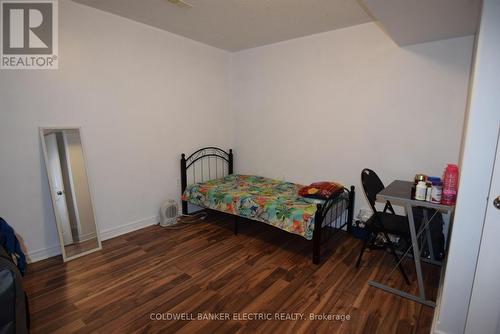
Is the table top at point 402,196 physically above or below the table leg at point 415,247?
above

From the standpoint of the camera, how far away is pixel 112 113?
9.64ft

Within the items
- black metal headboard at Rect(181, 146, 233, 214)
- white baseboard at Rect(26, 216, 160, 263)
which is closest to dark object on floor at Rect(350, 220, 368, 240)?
black metal headboard at Rect(181, 146, 233, 214)

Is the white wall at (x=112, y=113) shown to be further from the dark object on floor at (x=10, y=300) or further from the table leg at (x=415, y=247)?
the table leg at (x=415, y=247)

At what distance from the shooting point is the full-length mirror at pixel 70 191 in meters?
2.55

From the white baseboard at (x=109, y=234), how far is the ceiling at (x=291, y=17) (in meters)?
2.44

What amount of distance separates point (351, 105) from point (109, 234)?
3.28 meters

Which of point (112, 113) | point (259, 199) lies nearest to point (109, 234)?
point (112, 113)

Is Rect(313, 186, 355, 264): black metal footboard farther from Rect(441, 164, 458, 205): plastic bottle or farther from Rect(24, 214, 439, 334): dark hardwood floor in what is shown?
Rect(441, 164, 458, 205): plastic bottle

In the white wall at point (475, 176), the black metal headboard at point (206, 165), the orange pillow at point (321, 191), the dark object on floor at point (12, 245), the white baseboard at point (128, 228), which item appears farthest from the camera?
the black metal headboard at point (206, 165)

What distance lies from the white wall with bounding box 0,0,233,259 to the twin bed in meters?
0.29

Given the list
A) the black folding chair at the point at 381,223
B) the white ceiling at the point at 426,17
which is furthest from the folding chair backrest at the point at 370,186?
the white ceiling at the point at 426,17

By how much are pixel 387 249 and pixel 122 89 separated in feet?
11.4

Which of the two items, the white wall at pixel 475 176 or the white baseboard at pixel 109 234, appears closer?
the white wall at pixel 475 176

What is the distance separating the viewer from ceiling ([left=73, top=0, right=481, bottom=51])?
1845mm
